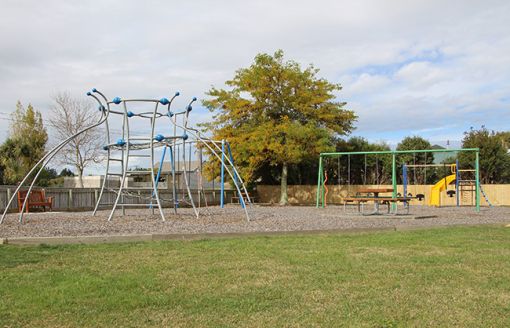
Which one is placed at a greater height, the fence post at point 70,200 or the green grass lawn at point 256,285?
the fence post at point 70,200

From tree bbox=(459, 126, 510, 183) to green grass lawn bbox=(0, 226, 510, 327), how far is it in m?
26.1

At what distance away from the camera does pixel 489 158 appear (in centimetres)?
3262

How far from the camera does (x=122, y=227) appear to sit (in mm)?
11469

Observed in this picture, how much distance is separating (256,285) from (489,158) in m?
30.9

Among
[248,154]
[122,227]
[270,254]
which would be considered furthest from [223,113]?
[270,254]

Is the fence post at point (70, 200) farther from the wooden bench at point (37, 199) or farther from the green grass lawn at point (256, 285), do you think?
the green grass lawn at point (256, 285)

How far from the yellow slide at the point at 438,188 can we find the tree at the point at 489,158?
7249mm

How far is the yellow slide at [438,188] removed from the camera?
25.6 meters

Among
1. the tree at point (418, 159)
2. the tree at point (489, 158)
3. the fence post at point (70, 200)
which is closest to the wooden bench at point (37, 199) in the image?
the fence post at point (70, 200)

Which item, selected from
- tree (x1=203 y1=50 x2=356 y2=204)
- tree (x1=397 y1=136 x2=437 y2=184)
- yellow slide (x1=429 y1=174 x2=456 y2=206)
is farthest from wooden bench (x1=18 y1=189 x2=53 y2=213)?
tree (x1=397 y1=136 x2=437 y2=184)

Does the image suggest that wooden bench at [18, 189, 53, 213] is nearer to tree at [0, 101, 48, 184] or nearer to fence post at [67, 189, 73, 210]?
fence post at [67, 189, 73, 210]

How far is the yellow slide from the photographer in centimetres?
2561

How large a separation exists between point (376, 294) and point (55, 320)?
114 inches

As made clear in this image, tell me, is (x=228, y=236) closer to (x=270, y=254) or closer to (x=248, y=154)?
(x=270, y=254)
